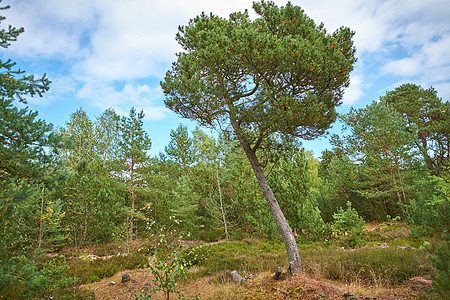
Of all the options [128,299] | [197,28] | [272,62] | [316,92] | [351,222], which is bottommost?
[128,299]

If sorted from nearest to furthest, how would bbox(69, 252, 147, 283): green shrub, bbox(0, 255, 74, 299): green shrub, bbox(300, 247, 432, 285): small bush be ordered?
bbox(0, 255, 74, 299): green shrub
bbox(300, 247, 432, 285): small bush
bbox(69, 252, 147, 283): green shrub

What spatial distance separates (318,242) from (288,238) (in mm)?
3647

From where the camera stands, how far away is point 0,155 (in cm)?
306

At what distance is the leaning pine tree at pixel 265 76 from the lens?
4.35 meters

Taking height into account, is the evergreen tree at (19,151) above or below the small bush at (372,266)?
above

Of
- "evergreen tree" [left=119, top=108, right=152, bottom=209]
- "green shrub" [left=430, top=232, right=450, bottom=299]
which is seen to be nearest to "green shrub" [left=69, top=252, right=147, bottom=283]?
"evergreen tree" [left=119, top=108, right=152, bottom=209]

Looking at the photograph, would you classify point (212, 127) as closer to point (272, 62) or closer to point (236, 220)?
point (272, 62)

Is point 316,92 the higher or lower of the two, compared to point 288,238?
higher

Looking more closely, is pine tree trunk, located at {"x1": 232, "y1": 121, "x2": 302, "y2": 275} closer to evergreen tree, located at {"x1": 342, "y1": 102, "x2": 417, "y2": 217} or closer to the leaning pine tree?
the leaning pine tree

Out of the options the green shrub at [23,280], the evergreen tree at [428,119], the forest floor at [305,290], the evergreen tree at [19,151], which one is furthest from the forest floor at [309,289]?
the evergreen tree at [428,119]

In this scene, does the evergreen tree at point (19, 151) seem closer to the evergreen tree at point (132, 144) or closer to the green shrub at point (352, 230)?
the green shrub at point (352, 230)

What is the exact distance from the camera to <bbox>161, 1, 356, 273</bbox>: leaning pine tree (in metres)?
4.35

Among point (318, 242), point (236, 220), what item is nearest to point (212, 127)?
point (318, 242)

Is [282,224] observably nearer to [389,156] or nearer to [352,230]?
[352,230]
